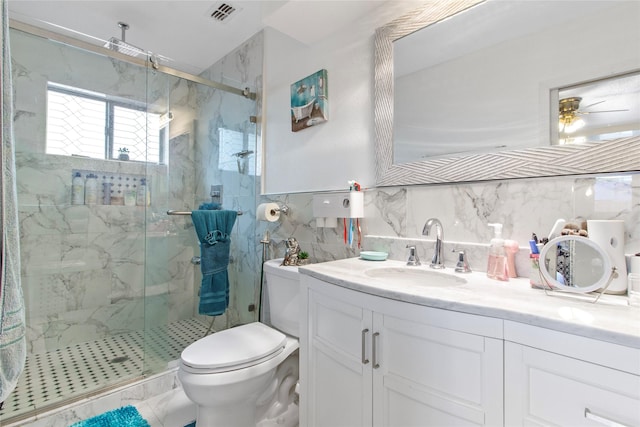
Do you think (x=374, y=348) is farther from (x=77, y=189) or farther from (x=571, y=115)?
(x=77, y=189)

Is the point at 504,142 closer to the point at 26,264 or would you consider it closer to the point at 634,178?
the point at 634,178

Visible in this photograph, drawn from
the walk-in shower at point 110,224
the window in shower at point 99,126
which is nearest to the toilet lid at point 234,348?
the walk-in shower at point 110,224

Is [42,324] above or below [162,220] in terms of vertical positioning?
below

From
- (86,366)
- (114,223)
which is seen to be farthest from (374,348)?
(114,223)

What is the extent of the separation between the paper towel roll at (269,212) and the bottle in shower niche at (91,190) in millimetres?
1277

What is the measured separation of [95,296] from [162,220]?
81 centimetres

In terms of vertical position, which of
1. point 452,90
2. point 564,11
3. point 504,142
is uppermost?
point 564,11

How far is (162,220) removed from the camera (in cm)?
208

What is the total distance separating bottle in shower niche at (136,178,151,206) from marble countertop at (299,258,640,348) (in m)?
1.62

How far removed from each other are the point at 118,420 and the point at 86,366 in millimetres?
Answer: 559

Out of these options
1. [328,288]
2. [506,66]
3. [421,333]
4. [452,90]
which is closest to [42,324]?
[328,288]

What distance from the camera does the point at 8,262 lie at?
0.53 m

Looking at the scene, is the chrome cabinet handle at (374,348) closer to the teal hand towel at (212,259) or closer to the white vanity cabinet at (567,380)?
the white vanity cabinet at (567,380)

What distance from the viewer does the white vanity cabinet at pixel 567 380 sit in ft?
1.84
